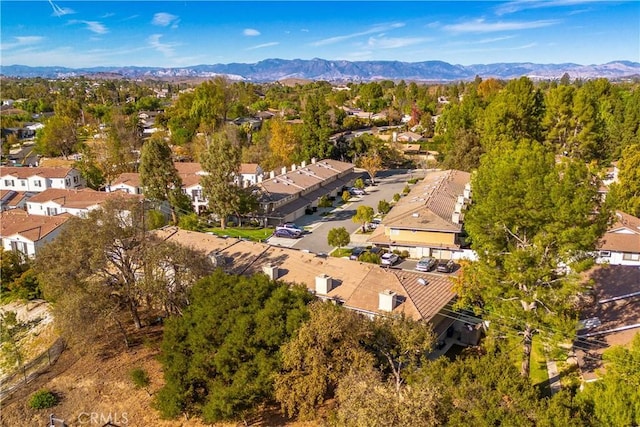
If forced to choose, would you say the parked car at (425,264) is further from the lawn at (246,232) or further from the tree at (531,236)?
the lawn at (246,232)

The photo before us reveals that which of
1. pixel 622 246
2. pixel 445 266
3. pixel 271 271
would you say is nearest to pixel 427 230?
pixel 445 266

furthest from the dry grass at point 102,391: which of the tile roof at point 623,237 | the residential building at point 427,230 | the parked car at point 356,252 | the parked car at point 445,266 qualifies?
the tile roof at point 623,237

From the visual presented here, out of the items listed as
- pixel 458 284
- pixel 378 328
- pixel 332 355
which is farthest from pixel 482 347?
pixel 332 355

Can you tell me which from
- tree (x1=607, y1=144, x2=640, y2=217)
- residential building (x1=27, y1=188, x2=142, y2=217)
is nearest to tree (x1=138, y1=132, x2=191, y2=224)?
residential building (x1=27, y1=188, x2=142, y2=217)

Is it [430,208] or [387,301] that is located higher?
[430,208]

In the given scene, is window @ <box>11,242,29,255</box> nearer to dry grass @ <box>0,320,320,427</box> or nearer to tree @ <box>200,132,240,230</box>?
tree @ <box>200,132,240,230</box>

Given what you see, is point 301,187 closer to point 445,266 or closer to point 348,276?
point 445,266
